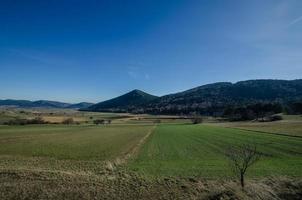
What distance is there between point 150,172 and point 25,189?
11543mm

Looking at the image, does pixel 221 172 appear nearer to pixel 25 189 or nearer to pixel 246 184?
pixel 246 184

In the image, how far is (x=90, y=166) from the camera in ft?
98.6

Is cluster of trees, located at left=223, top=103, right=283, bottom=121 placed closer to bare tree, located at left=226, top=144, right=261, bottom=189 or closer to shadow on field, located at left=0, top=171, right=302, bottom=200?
bare tree, located at left=226, top=144, right=261, bottom=189

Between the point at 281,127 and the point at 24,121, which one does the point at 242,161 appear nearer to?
the point at 281,127

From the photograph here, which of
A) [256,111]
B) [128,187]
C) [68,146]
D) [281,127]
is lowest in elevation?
[128,187]

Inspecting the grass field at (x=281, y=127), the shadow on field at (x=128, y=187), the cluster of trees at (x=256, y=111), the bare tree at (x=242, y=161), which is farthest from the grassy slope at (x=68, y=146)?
the cluster of trees at (x=256, y=111)

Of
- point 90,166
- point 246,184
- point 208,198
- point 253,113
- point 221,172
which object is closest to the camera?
point 208,198

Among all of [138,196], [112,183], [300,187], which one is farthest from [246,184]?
[112,183]

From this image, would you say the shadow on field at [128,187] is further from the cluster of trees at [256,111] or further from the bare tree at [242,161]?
the cluster of trees at [256,111]

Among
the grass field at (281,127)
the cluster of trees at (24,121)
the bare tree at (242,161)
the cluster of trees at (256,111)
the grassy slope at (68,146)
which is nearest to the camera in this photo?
the bare tree at (242,161)

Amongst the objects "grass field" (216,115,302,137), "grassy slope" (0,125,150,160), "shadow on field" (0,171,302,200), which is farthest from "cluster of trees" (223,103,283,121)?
"shadow on field" (0,171,302,200)

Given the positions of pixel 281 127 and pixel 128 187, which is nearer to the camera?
pixel 128 187

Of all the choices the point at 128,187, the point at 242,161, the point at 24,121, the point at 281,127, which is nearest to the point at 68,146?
the point at 128,187

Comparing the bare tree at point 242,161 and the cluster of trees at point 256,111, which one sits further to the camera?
the cluster of trees at point 256,111
